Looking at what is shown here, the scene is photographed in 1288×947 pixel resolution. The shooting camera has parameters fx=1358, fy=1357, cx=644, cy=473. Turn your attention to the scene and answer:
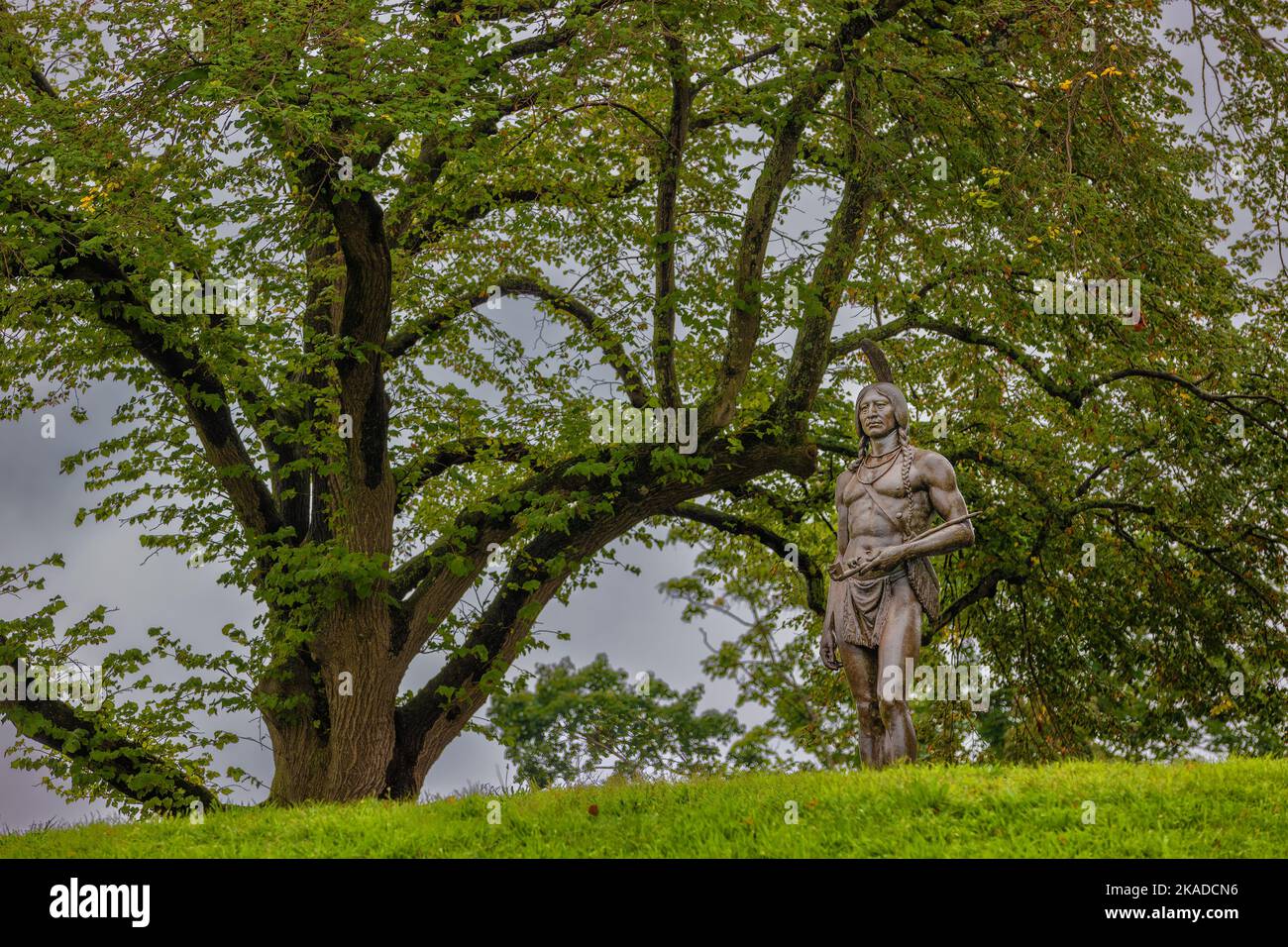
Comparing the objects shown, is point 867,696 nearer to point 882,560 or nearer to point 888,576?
point 888,576

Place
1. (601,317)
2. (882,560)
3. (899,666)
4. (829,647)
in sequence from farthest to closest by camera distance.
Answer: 1. (601,317)
2. (829,647)
3. (882,560)
4. (899,666)

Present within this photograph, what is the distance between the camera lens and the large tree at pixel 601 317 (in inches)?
498

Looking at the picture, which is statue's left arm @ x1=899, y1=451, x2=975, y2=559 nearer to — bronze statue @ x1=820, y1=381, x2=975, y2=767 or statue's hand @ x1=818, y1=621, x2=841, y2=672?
bronze statue @ x1=820, y1=381, x2=975, y2=767

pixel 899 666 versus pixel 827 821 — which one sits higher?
pixel 899 666

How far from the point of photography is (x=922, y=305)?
55.2 feet

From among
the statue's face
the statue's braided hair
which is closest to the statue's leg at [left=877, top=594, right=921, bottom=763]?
the statue's braided hair

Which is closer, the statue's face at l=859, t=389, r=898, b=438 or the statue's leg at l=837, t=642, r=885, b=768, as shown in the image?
the statue's leg at l=837, t=642, r=885, b=768

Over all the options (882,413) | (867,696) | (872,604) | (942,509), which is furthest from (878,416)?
(867,696)

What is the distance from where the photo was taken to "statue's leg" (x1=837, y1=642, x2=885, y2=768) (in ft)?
33.4

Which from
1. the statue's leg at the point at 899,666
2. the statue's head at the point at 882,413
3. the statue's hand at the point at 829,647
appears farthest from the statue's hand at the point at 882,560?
the statue's head at the point at 882,413

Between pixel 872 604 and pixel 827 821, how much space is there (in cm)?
197

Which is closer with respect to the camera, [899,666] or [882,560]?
[899,666]

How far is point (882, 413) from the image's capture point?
10656mm
